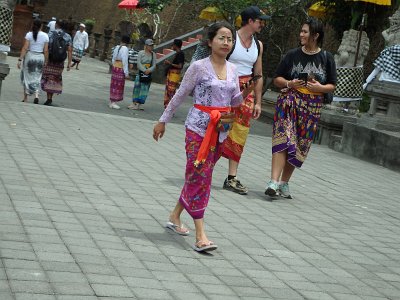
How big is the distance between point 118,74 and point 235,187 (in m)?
10.2

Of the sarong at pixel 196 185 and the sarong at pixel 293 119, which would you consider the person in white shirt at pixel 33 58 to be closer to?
the sarong at pixel 293 119

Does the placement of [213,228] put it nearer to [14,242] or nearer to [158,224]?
[158,224]

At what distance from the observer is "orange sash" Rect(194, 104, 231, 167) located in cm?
696

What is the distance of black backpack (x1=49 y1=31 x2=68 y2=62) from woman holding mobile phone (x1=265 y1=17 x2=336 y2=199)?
8.22 m

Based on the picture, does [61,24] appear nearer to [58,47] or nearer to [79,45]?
[58,47]

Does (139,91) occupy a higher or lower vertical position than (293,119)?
lower

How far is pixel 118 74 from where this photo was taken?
63.3 ft

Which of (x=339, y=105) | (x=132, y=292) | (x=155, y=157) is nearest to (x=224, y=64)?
(x=132, y=292)

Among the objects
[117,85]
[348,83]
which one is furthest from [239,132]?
[117,85]

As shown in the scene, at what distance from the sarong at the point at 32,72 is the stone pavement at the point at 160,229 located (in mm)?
4545

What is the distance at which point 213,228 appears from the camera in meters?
7.68

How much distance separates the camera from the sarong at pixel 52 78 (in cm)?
1727

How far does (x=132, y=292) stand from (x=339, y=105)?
11924 millimetres

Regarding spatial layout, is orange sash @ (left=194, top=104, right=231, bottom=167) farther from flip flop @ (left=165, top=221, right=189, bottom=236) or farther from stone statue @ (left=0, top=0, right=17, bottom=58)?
stone statue @ (left=0, top=0, right=17, bottom=58)
